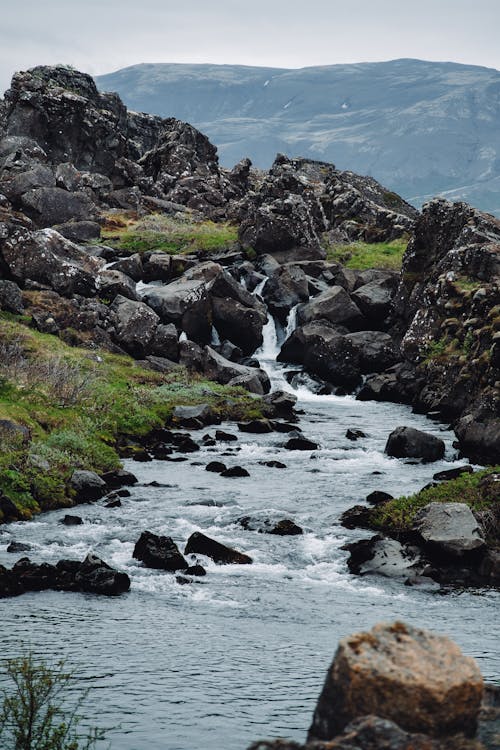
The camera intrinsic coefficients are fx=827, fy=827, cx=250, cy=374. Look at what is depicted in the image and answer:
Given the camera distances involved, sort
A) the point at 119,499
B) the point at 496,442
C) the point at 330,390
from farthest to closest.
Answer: the point at 330,390
the point at 496,442
the point at 119,499

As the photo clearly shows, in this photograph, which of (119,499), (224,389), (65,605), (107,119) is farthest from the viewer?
(107,119)

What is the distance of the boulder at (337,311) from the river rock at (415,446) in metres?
22.7

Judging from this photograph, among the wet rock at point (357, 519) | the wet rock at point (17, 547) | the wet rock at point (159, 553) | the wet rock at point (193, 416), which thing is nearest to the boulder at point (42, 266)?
the wet rock at point (193, 416)

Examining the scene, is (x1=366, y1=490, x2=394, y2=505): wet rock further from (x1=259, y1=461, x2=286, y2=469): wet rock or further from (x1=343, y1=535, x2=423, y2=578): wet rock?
(x1=259, y1=461, x2=286, y2=469): wet rock

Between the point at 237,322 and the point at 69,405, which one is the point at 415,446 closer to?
the point at 69,405

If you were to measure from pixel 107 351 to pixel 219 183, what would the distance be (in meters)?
51.5

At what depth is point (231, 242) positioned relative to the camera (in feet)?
224

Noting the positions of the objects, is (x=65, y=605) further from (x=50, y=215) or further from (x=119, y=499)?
(x=50, y=215)

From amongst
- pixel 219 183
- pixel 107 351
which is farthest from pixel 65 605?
pixel 219 183

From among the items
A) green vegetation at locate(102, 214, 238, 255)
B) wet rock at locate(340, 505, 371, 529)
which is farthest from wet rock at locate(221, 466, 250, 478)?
green vegetation at locate(102, 214, 238, 255)

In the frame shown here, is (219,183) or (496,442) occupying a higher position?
(219,183)

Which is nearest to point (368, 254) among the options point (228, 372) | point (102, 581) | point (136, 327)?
point (228, 372)

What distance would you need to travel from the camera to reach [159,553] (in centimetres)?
1920

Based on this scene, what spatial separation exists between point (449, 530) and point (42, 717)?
11.4 m
